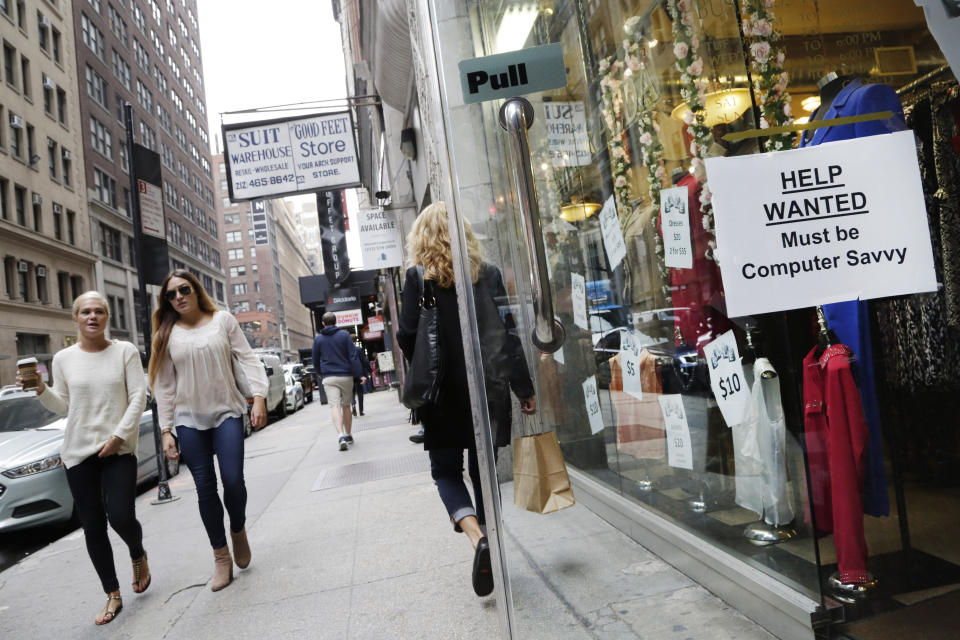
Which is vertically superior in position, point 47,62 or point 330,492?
point 47,62

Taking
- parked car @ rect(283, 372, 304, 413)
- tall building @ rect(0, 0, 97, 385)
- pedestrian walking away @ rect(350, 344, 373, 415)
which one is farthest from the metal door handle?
tall building @ rect(0, 0, 97, 385)

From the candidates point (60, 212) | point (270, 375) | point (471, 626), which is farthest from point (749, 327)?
point (60, 212)

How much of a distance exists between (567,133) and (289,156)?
8396 millimetres

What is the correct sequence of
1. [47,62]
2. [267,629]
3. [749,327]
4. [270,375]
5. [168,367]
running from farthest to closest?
[47,62], [270,375], [168,367], [267,629], [749,327]

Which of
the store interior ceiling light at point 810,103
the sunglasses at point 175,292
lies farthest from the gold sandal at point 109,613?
the store interior ceiling light at point 810,103

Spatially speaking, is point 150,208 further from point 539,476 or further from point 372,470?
point 539,476

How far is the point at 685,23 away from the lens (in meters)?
2.92

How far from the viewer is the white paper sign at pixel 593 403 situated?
279 centimetres

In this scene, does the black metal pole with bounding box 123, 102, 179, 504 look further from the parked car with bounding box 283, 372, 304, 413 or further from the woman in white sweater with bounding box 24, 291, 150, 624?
the parked car with bounding box 283, 372, 304, 413

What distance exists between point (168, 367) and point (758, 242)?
3.71 meters

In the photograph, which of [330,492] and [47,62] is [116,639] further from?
[47,62]

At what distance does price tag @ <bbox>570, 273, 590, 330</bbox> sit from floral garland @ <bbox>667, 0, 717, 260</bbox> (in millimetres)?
589

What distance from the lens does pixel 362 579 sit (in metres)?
4.17

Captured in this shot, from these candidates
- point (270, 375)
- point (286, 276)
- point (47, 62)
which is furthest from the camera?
point (286, 276)
